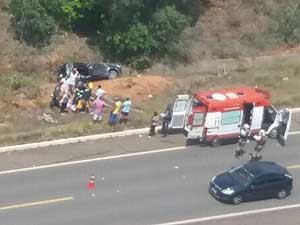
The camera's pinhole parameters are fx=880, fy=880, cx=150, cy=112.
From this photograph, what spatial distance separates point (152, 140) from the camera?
34.6m

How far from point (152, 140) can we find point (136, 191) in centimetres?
488

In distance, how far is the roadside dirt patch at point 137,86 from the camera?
39.9 metres

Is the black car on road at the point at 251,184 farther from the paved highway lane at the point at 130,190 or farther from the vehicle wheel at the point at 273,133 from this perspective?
the vehicle wheel at the point at 273,133

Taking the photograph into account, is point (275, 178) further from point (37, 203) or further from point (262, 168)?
point (37, 203)

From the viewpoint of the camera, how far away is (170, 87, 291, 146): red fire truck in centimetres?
3334

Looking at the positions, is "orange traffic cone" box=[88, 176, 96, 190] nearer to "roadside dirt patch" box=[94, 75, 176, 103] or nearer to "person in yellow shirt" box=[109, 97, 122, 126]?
"person in yellow shirt" box=[109, 97, 122, 126]

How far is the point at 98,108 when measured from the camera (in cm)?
3569

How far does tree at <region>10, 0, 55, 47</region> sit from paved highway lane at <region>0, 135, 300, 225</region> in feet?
49.2

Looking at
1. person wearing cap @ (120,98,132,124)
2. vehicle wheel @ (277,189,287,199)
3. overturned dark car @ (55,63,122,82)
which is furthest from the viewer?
overturned dark car @ (55,63,122,82)

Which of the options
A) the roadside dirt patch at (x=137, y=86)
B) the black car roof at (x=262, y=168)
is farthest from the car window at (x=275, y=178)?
the roadside dirt patch at (x=137, y=86)

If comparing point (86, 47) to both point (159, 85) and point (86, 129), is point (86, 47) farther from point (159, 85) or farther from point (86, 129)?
point (86, 129)

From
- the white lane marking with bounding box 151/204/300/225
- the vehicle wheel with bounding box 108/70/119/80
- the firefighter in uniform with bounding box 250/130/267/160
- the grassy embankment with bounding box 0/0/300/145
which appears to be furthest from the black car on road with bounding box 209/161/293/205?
the vehicle wheel with bounding box 108/70/119/80

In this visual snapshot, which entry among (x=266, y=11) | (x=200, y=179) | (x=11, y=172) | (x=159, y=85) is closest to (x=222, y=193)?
(x=200, y=179)

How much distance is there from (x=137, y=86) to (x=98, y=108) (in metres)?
5.33
